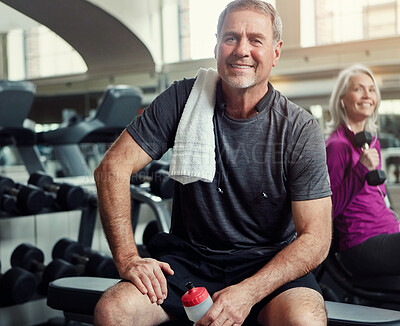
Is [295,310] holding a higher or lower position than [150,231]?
higher

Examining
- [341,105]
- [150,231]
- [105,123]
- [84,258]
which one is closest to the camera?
[341,105]

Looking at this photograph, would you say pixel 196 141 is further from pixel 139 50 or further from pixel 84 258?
pixel 139 50

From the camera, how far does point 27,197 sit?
8.23 ft

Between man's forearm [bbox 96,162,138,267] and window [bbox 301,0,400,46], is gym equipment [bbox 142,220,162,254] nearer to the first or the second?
window [bbox 301,0,400,46]

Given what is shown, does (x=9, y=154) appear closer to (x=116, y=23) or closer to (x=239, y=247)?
(x=116, y=23)

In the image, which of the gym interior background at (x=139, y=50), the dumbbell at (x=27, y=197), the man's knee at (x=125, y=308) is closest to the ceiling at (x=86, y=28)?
the gym interior background at (x=139, y=50)

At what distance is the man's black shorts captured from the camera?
4.27 ft

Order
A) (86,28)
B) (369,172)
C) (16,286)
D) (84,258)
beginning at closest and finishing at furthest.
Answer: (369,172) < (16,286) < (86,28) < (84,258)

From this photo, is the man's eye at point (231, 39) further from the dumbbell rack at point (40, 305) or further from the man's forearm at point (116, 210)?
the dumbbell rack at point (40, 305)

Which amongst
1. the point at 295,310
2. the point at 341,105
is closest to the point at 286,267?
the point at 295,310

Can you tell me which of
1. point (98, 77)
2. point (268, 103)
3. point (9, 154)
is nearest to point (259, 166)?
point (268, 103)

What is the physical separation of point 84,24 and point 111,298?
5.09 ft

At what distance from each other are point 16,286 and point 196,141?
4.21ft

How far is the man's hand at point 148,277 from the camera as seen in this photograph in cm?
123
